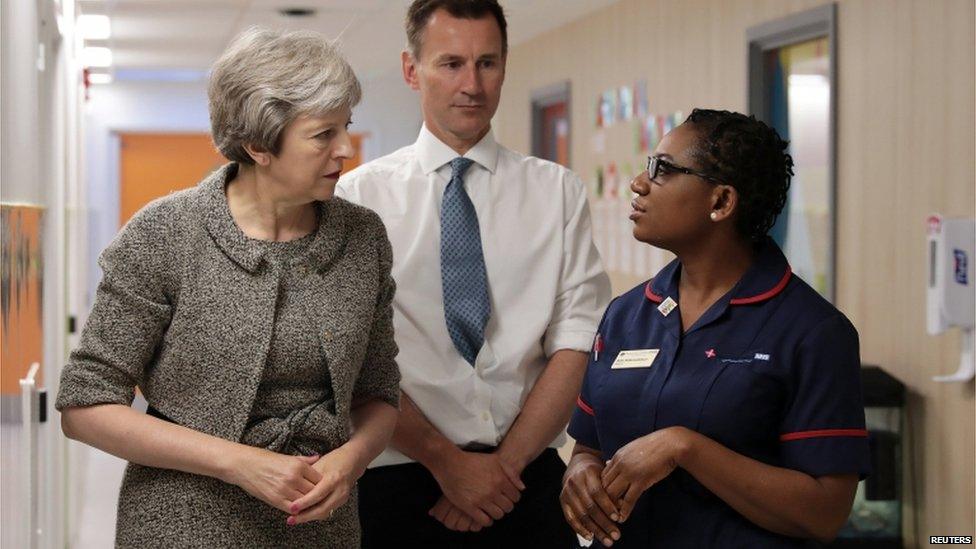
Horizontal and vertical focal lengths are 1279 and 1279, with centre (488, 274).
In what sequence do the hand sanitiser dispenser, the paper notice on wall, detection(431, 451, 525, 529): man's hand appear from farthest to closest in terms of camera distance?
the paper notice on wall
the hand sanitiser dispenser
detection(431, 451, 525, 529): man's hand

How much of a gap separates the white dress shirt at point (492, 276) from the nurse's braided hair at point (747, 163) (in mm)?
553

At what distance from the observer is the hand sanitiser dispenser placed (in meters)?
4.08

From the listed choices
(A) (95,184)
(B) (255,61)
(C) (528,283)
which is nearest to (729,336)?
(C) (528,283)

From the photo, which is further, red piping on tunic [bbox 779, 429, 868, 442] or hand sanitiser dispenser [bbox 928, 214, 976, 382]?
hand sanitiser dispenser [bbox 928, 214, 976, 382]

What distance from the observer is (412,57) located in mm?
2520

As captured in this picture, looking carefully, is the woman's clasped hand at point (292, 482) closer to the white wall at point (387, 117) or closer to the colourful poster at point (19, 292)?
the colourful poster at point (19, 292)

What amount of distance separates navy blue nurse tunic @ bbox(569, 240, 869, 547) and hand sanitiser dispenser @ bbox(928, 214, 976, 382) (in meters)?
2.31

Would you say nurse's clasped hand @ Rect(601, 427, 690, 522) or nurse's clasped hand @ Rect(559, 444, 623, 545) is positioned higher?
nurse's clasped hand @ Rect(601, 427, 690, 522)

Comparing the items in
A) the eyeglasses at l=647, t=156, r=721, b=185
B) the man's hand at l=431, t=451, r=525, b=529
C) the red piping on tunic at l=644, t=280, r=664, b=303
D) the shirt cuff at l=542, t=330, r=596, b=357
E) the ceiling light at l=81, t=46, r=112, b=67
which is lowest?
the man's hand at l=431, t=451, r=525, b=529

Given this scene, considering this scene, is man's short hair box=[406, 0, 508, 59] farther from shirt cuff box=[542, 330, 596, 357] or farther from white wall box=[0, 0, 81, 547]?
white wall box=[0, 0, 81, 547]

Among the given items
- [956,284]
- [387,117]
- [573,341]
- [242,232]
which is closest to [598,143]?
[956,284]

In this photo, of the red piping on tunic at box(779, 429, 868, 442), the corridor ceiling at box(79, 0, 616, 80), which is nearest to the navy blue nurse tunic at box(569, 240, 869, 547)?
the red piping on tunic at box(779, 429, 868, 442)

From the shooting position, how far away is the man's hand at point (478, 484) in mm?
2348

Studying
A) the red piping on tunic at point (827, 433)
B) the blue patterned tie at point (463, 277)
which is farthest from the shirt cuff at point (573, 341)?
the red piping on tunic at point (827, 433)
